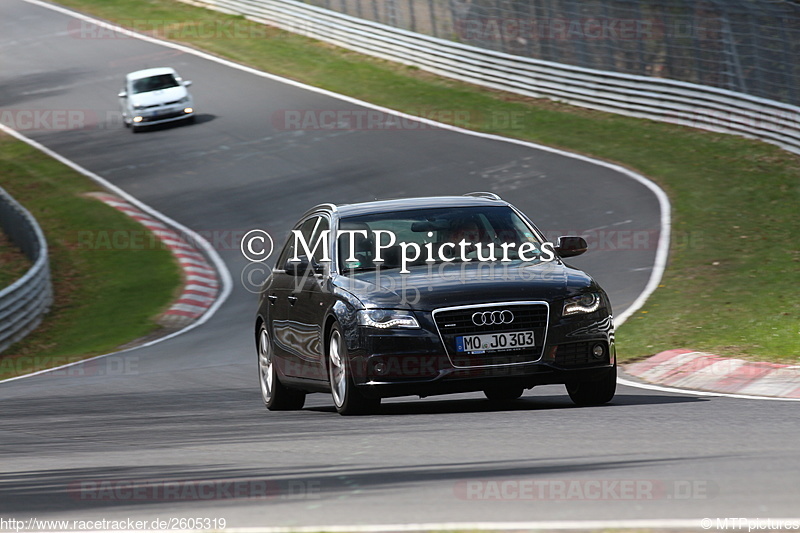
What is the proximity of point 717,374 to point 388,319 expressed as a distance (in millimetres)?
3754

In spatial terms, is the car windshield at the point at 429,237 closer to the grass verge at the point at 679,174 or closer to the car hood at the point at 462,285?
the car hood at the point at 462,285

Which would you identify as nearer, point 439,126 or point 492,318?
point 492,318

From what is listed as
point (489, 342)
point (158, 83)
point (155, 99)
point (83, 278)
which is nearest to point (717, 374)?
point (489, 342)

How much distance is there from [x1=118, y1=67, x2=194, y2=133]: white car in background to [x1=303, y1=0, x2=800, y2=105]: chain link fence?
776 cm

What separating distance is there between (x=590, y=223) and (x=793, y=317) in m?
8.33

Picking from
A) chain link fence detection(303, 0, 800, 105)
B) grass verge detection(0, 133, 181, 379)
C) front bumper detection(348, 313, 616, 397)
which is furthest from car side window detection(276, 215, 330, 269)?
chain link fence detection(303, 0, 800, 105)

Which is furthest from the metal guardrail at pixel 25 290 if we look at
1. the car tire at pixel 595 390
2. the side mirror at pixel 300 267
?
the car tire at pixel 595 390

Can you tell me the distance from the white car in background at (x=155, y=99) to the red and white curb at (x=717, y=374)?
25.2 m

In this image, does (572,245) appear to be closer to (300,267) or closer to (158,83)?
(300,267)

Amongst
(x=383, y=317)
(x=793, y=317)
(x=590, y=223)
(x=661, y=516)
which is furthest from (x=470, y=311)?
(x=590, y=223)

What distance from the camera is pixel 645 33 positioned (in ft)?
110

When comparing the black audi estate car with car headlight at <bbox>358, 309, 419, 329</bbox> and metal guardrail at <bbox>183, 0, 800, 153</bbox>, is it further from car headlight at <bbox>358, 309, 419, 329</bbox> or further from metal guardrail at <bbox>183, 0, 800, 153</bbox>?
metal guardrail at <bbox>183, 0, 800, 153</bbox>

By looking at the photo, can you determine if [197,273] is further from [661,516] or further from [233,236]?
[661,516]

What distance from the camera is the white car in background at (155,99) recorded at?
37.2 metres
